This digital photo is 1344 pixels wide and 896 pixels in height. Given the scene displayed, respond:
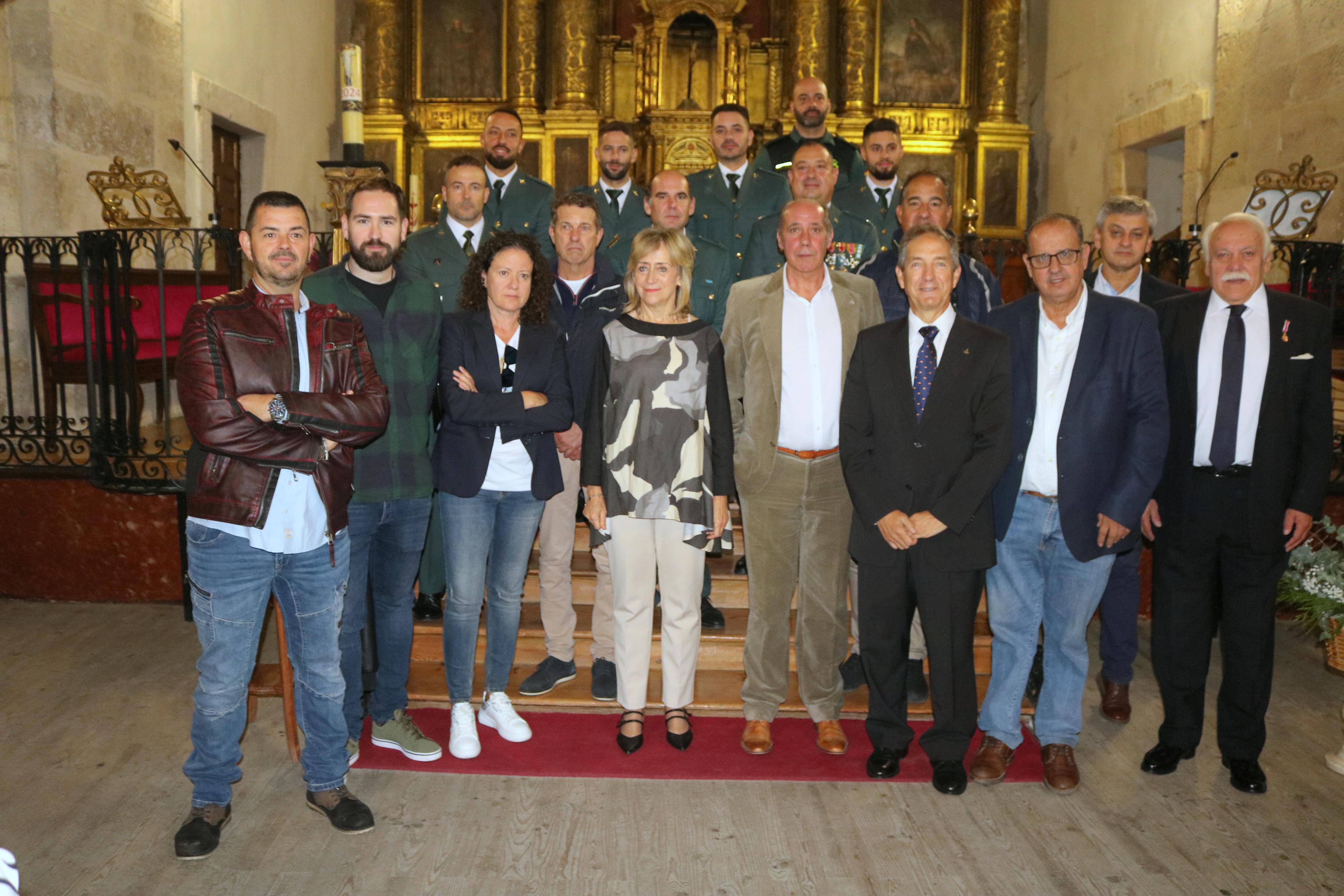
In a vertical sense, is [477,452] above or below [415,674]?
above

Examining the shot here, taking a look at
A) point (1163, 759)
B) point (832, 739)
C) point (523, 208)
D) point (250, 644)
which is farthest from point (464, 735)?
point (523, 208)

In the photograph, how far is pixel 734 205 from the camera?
4848mm

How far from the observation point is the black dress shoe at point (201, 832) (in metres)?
2.79

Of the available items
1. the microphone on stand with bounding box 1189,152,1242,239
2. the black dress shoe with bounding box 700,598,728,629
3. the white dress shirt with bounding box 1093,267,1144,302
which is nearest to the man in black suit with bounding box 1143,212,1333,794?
the white dress shirt with bounding box 1093,267,1144,302

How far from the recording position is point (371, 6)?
11641 millimetres

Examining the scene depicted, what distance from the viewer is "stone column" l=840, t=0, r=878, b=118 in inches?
464

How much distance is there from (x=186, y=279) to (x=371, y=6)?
22.8ft

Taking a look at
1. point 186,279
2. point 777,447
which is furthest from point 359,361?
point 186,279

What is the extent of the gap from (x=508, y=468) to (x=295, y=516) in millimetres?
751

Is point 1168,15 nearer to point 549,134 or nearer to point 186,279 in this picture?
point 549,134

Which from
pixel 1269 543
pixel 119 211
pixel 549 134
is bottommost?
pixel 1269 543

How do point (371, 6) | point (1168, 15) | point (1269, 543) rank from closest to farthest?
point (1269, 543) < point (1168, 15) < point (371, 6)

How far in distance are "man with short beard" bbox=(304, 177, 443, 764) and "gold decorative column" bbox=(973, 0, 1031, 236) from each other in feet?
32.2

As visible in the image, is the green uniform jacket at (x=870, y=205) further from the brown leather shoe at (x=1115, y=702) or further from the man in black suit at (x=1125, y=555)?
the brown leather shoe at (x=1115, y=702)
